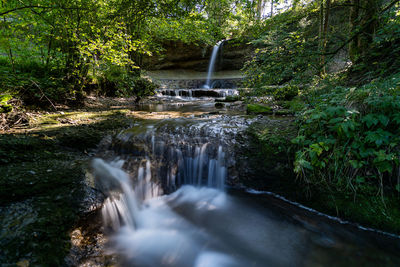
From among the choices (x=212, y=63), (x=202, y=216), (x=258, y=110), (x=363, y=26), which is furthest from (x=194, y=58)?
(x=202, y=216)

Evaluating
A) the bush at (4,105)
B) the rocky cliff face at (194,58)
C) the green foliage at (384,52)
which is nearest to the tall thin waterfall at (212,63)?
the rocky cliff face at (194,58)

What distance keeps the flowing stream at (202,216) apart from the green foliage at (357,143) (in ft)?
2.01

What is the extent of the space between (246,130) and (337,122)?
5.02ft

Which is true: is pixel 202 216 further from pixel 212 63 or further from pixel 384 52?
pixel 212 63

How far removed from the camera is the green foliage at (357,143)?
2.04 meters

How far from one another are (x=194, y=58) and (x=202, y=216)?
20.8m

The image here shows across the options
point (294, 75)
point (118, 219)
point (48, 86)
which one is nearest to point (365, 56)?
point (294, 75)

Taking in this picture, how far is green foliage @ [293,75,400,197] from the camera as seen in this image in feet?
6.70

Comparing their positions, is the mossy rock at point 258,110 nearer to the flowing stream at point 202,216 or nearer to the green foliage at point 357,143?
the flowing stream at point 202,216

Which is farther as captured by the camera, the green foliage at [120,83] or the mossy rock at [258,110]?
the green foliage at [120,83]

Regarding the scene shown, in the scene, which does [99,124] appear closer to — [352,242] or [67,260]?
[67,260]

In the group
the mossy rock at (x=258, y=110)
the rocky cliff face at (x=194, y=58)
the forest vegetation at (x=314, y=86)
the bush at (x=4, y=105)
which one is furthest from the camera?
the rocky cliff face at (x=194, y=58)

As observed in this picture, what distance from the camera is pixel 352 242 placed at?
2.07 m

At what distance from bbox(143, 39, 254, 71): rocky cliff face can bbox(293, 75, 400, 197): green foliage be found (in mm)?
19044
